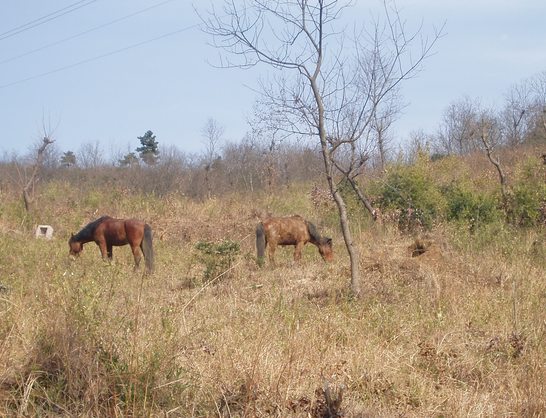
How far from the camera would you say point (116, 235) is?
46.5 ft

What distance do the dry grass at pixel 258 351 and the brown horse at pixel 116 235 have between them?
16.1ft

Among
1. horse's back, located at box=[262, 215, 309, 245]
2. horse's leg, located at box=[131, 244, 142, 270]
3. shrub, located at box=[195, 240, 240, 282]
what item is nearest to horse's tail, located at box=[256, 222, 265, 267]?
horse's back, located at box=[262, 215, 309, 245]

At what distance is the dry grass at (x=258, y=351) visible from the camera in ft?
15.4

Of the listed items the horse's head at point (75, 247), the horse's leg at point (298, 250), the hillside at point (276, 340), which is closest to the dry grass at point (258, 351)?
the hillside at point (276, 340)

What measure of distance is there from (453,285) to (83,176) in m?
29.4

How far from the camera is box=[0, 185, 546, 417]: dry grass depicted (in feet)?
15.4

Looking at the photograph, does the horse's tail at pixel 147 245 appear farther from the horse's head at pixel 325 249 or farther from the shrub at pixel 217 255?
the horse's head at pixel 325 249

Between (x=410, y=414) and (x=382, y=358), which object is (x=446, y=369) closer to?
(x=382, y=358)

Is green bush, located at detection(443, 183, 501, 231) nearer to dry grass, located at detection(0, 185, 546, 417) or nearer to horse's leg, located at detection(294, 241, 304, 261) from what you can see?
horse's leg, located at detection(294, 241, 304, 261)

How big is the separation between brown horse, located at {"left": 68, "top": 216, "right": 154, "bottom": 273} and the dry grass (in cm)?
491

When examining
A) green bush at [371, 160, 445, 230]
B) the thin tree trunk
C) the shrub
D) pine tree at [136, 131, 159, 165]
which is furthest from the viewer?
pine tree at [136, 131, 159, 165]

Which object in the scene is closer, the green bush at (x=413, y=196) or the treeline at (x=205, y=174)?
the green bush at (x=413, y=196)

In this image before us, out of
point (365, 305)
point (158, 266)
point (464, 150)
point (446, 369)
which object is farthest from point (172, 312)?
point (464, 150)

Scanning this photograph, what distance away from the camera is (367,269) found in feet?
37.1
